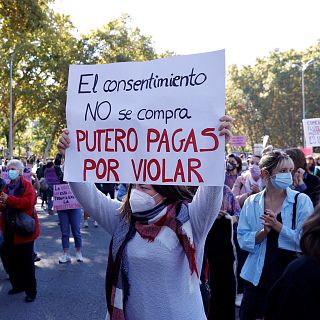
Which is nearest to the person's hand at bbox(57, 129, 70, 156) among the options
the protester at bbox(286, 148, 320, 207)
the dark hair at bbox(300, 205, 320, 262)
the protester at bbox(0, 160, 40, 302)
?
the dark hair at bbox(300, 205, 320, 262)

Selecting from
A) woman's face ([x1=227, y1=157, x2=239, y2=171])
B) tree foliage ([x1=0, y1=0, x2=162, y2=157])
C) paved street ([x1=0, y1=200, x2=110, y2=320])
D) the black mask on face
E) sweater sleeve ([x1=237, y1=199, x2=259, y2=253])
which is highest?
tree foliage ([x1=0, y1=0, x2=162, y2=157])

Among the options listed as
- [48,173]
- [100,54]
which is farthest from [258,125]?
[48,173]

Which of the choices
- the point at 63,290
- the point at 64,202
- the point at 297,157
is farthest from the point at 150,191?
the point at 64,202

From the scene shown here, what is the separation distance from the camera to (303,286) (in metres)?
1.76

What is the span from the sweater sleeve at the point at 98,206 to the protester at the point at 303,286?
51.2 inches

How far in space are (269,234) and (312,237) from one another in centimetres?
232

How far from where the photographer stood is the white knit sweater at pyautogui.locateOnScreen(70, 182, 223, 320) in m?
2.62

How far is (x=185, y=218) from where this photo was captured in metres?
2.72

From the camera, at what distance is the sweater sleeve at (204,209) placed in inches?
104

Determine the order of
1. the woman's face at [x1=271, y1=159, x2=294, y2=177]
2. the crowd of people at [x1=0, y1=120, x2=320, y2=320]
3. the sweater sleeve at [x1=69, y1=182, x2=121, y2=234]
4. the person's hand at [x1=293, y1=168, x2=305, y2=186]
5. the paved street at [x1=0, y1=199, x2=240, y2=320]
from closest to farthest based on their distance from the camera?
1. the crowd of people at [x1=0, y1=120, x2=320, y2=320]
2. the sweater sleeve at [x1=69, y1=182, x2=121, y2=234]
3. the woman's face at [x1=271, y1=159, x2=294, y2=177]
4. the person's hand at [x1=293, y1=168, x2=305, y2=186]
5. the paved street at [x1=0, y1=199, x2=240, y2=320]

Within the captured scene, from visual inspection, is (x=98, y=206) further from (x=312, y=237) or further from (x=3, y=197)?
(x=3, y=197)

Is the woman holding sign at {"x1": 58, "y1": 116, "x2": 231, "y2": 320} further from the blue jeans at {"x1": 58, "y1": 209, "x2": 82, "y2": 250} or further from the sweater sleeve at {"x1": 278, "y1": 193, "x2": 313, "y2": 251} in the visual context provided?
the blue jeans at {"x1": 58, "y1": 209, "x2": 82, "y2": 250}

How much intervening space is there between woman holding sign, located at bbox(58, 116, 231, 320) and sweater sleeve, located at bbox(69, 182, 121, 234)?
210mm

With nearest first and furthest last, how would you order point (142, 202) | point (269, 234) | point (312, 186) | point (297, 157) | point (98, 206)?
1. point (142, 202)
2. point (98, 206)
3. point (269, 234)
4. point (297, 157)
5. point (312, 186)
